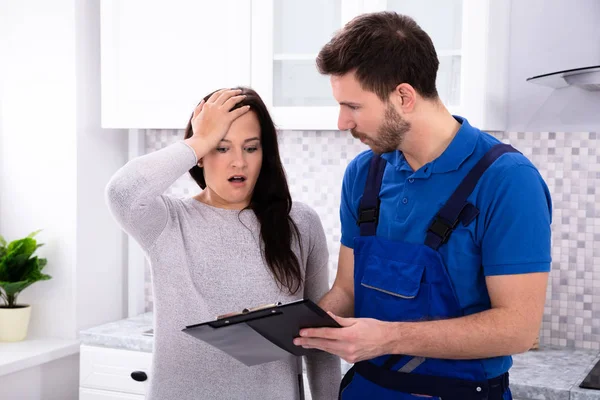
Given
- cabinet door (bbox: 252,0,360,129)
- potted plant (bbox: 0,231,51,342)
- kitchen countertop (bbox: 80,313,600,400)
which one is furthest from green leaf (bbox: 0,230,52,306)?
cabinet door (bbox: 252,0,360,129)

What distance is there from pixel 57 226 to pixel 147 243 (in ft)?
4.53

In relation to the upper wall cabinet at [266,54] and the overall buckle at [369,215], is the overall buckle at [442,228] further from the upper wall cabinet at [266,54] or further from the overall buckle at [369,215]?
the upper wall cabinet at [266,54]

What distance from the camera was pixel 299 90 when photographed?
260 centimetres

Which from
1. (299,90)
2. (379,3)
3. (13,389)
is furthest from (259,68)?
(13,389)

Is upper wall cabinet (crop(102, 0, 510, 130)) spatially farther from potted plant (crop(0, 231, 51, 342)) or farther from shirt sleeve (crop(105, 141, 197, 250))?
shirt sleeve (crop(105, 141, 197, 250))

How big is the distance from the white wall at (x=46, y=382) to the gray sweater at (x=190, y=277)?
1.28m

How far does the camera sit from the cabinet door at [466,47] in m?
2.34

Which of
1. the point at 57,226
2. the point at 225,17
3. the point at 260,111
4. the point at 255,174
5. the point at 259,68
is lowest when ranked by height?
the point at 57,226

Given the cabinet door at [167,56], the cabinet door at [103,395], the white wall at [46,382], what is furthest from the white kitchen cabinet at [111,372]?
the cabinet door at [167,56]

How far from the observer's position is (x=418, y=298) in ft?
5.16

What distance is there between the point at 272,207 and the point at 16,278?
1.42 metres

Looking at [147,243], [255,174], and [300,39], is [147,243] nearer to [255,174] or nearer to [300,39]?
[255,174]

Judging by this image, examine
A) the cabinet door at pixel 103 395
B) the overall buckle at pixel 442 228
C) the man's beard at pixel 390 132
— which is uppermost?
the man's beard at pixel 390 132

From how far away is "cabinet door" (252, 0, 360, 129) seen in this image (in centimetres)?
257
